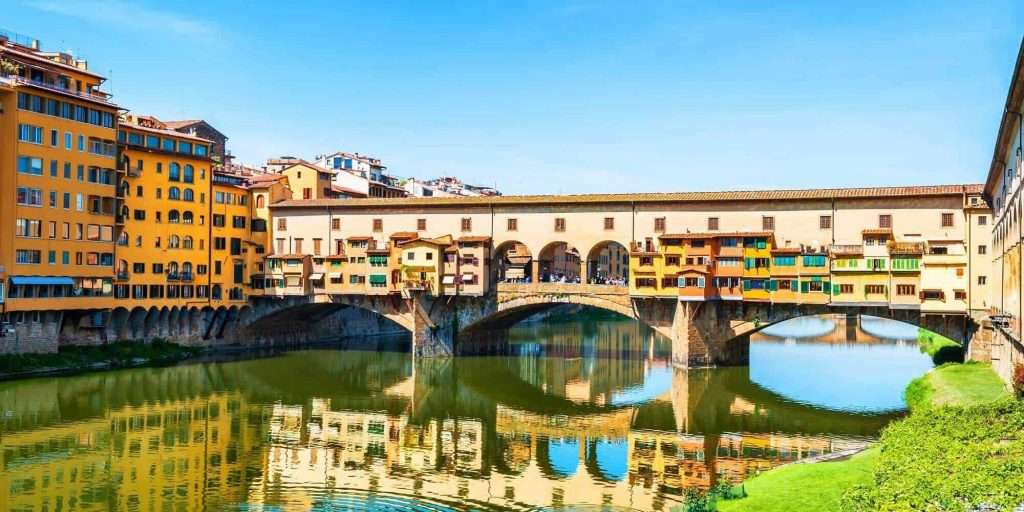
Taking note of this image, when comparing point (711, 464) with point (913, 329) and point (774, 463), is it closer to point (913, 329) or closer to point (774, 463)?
point (774, 463)

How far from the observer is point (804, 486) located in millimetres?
19922

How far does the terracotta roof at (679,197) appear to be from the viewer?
4322 cm

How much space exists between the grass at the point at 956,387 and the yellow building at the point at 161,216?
39.5 meters

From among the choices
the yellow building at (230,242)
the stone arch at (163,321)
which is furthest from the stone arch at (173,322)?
the yellow building at (230,242)

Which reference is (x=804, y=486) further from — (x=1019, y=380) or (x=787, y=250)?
(x=787, y=250)

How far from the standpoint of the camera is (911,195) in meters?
43.1

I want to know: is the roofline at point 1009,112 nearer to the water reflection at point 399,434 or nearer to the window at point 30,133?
the water reflection at point 399,434

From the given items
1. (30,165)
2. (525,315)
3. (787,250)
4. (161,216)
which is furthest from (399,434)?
(161,216)

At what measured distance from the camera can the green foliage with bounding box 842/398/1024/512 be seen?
48.3 ft

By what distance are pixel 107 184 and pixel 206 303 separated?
994 cm

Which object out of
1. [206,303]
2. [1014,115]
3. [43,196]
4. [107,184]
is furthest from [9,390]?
[1014,115]

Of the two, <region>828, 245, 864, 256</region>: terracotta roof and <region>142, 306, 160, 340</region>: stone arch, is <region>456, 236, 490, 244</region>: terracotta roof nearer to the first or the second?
<region>142, 306, 160, 340</region>: stone arch

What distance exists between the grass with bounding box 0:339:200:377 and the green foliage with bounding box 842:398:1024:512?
37534mm

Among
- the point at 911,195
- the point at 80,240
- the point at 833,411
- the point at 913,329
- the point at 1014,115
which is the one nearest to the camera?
the point at 1014,115
